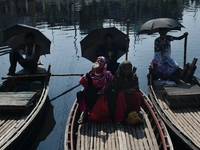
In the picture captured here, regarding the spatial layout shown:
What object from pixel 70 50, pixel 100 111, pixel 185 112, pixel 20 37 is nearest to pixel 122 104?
pixel 100 111

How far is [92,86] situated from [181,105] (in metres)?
2.69

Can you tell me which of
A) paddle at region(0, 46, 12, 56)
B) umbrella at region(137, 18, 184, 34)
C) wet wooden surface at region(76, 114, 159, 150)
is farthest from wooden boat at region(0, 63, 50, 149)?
paddle at region(0, 46, 12, 56)

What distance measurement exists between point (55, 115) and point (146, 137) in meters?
4.60

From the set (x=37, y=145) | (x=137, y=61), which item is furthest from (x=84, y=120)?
(x=137, y=61)

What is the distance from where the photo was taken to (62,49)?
18.4 m

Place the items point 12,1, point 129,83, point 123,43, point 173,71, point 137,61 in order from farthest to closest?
point 12,1, point 137,61, point 123,43, point 173,71, point 129,83

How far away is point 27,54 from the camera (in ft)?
31.6

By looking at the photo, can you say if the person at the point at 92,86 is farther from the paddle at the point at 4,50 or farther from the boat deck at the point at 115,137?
the paddle at the point at 4,50

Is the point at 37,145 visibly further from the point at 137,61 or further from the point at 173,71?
the point at 137,61

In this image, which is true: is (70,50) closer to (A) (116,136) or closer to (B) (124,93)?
(B) (124,93)

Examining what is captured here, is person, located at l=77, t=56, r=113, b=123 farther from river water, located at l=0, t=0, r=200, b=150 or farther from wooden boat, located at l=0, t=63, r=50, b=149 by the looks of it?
river water, located at l=0, t=0, r=200, b=150

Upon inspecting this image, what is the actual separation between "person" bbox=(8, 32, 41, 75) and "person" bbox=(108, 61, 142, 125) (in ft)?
14.1

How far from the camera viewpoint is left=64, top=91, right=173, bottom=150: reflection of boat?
5.42m

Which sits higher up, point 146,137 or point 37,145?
point 146,137
